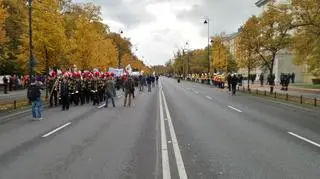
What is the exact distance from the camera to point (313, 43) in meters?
35.2

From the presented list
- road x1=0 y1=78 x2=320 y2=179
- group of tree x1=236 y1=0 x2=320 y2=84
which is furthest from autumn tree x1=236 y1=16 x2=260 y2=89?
road x1=0 y1=78 x2=320 y2=179

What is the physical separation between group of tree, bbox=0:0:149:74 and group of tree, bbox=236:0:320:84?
1624 cm

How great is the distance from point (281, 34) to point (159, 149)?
35773 millimetres

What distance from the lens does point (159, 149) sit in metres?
12.1

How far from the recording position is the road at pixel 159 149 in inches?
368

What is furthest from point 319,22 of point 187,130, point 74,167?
point 74,167

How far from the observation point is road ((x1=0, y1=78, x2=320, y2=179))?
30.6 feet

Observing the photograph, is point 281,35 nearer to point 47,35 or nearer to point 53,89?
point 47,35

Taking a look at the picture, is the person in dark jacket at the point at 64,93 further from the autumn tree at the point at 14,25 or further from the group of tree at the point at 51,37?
the autumn tree at the point at 14,25

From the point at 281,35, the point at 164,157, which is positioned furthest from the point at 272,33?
the point at 164,157

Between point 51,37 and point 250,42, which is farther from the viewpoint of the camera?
point 250,42

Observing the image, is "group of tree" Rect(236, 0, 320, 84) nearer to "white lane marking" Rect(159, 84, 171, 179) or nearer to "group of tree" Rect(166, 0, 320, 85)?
"group of tree" Rect(166, 0, 320, 85)

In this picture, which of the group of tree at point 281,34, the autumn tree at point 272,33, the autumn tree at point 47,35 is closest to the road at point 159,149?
the group of tree at point 281,34

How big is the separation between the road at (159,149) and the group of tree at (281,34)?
1614 centimetres
